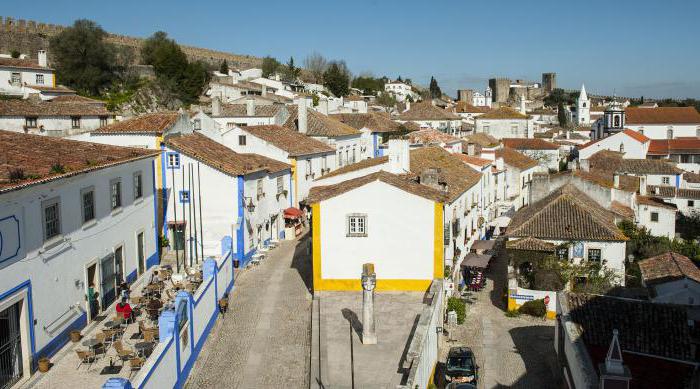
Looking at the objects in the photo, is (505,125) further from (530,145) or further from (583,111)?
(583,111)

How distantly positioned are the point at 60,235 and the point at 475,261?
16.5 m

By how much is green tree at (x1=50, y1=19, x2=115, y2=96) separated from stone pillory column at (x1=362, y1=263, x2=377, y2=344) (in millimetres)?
46819

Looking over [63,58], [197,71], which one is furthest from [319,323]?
[197,71]

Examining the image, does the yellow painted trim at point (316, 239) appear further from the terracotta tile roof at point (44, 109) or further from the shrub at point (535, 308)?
the terracotta tile roof at point (44, 109)

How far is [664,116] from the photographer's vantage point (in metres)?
78.9

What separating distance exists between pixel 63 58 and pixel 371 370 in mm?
52036

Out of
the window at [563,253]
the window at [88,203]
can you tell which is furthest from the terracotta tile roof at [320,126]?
the window at [88,203]

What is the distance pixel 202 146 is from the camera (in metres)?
27.9

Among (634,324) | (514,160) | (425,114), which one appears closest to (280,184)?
(634,324)

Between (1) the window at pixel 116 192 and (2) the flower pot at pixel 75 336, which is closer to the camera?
(2) the flower pot at pixel 75 336

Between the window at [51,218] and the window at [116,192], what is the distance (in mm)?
3814

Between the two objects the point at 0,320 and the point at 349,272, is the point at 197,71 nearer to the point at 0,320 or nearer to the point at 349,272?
the point at 349,272

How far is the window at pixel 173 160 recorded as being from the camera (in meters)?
26.4

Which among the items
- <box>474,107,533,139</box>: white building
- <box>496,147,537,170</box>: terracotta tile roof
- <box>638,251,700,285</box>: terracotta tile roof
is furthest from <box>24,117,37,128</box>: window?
<box>474,107,533,139</box>: white building
